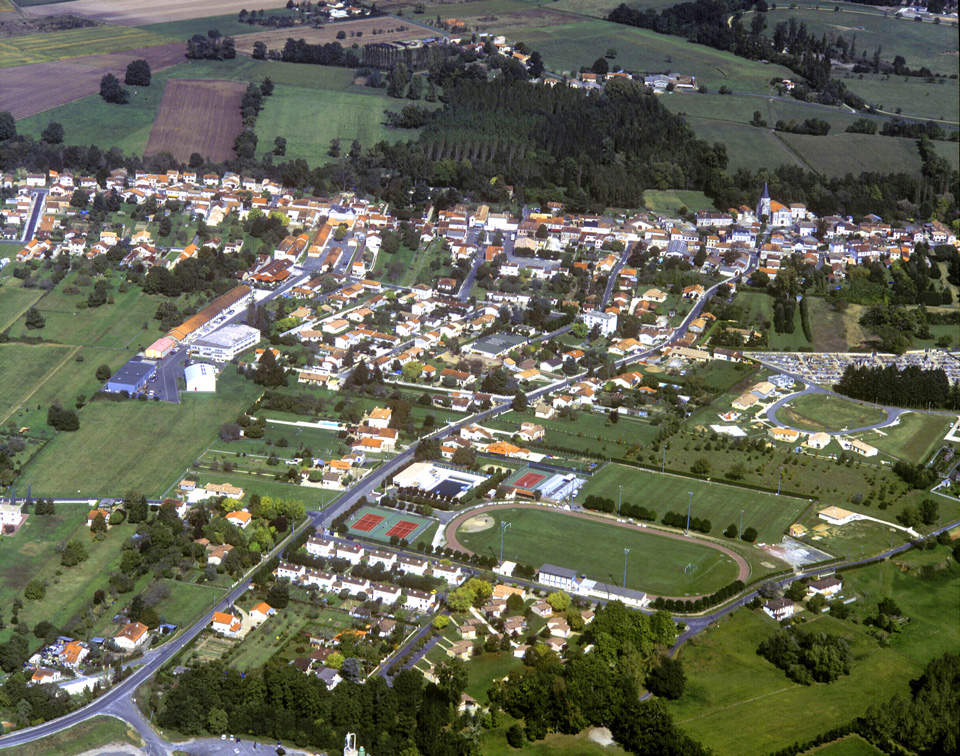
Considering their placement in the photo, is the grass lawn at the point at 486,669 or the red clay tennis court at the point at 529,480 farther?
the red clay tennis court at the point at 529,480

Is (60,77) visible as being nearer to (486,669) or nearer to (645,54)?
(645,54)

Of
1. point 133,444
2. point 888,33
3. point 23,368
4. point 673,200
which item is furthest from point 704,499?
point 888,33

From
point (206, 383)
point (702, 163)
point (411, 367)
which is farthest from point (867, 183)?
point (206, 383)

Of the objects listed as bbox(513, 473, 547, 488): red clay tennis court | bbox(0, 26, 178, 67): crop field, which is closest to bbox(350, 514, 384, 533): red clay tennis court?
bbox(513, 473, 547, 488): red clay tennis court

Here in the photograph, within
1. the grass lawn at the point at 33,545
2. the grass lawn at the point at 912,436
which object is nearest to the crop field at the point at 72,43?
the grass lawn at the point at 33,545

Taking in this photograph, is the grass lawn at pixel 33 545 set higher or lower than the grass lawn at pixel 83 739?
lower

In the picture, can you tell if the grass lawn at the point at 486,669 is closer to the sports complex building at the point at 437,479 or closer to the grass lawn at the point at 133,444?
the sports complex building at the point at 437,479

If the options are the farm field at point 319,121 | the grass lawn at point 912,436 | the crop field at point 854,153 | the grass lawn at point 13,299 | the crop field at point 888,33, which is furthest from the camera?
the crop field at point 888,33
